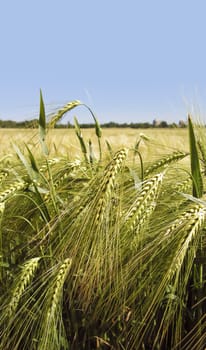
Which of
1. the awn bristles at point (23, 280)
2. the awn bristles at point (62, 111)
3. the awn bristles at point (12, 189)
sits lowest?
the awn bristles at point (23, 280)

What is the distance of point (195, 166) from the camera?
1.07 meters

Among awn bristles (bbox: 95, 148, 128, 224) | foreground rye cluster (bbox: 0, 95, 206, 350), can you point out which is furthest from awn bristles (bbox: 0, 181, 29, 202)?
awn bristles (bbox: 95, 148, 128, 224)

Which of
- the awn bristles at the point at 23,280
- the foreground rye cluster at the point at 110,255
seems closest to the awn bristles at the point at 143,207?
the foreground rye cluster at the point at 110,255

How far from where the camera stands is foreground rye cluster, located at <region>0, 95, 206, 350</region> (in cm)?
104

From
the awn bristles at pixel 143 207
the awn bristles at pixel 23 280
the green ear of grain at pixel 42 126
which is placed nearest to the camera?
the awn bristles at pixel 143 207

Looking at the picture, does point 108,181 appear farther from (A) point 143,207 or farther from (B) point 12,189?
(B) point 12,189

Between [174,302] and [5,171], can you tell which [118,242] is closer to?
[174,302]

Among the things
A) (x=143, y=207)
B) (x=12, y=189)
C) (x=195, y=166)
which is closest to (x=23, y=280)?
(x=12, y=189)

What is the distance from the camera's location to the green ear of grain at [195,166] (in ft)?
3.47

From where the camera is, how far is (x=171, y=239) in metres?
0.98

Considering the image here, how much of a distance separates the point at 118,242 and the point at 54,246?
0.25 metres

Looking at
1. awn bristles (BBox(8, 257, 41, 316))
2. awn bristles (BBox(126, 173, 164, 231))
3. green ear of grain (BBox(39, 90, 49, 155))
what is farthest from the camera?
green ear of grain (BBox(39, 90, 49, 155))

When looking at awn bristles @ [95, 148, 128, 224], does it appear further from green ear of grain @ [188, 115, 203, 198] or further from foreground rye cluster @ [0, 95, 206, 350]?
green ear of grain @ [188, 115, 203, 198]

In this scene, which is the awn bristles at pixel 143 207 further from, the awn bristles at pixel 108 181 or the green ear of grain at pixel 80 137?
the green ear of grain at pixel 80 137
